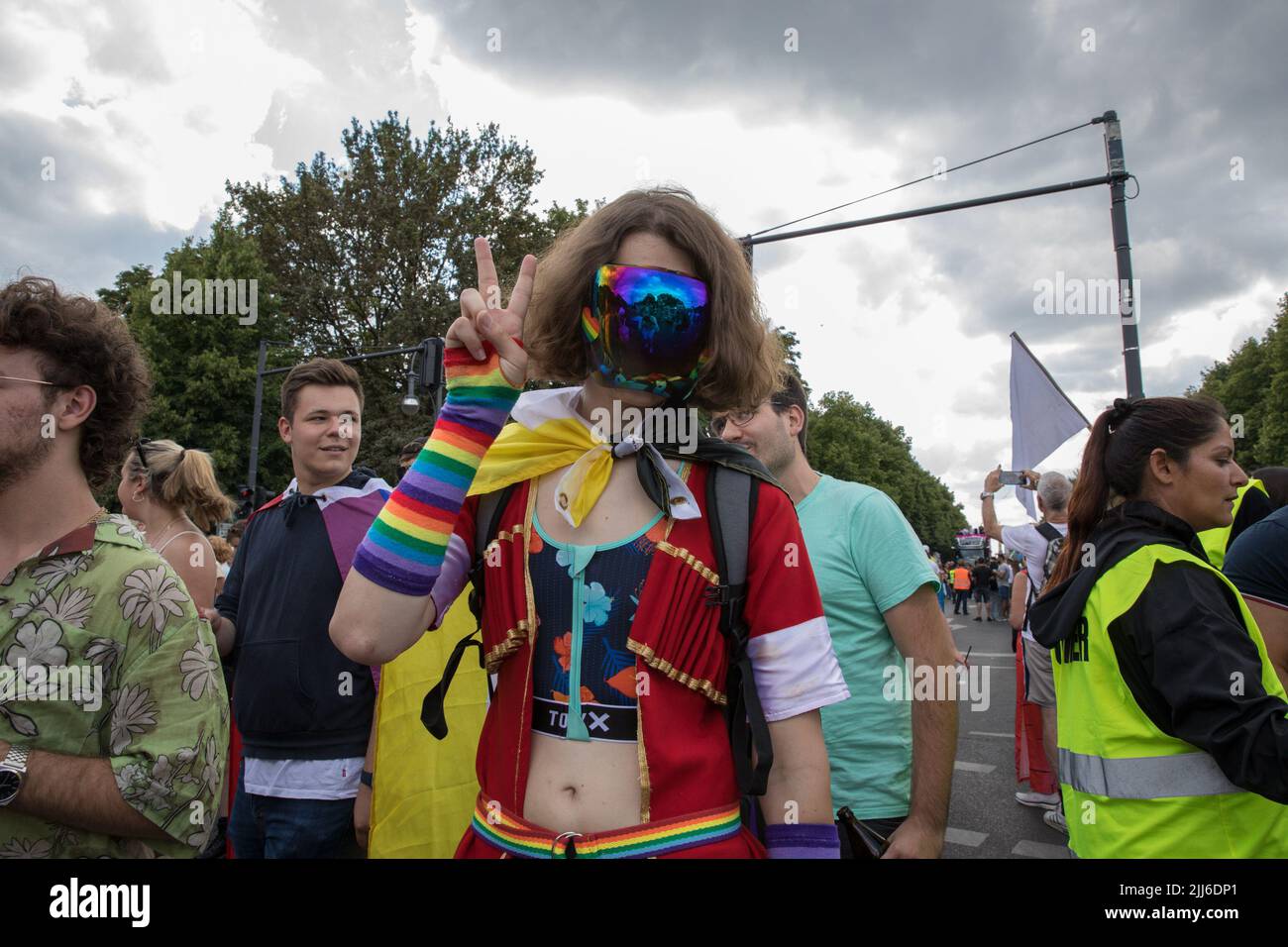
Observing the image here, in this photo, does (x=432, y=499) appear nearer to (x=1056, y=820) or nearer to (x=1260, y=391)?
(x=1056, y=820)

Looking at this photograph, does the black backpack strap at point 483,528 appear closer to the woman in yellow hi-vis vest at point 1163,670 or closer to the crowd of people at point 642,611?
the crowd of people at point 642,611

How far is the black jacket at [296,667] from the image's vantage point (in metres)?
3.15

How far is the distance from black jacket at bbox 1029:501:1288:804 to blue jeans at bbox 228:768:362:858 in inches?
107

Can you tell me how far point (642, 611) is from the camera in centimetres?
151

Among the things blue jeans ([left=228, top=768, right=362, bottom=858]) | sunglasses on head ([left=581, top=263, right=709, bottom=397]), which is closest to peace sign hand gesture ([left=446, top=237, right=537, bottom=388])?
sunglasses on head ([left=581, top=263, right=709, bottom=397])

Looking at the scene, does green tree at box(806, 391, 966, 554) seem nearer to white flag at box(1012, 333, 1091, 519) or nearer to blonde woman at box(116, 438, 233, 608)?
white flag at box(1012, 333, 1091, 519)

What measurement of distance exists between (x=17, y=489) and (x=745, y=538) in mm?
1752

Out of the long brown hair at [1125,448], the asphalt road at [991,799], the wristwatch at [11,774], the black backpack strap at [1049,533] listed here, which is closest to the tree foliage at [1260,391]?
the asphalt road at [991,799]

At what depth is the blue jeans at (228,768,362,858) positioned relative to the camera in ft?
10.1

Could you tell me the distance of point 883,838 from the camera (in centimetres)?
248

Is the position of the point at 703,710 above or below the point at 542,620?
below

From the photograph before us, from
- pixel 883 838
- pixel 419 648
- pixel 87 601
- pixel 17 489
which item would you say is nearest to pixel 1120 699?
pixel 883 838

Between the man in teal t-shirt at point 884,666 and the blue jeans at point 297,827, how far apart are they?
1900 millimetres
